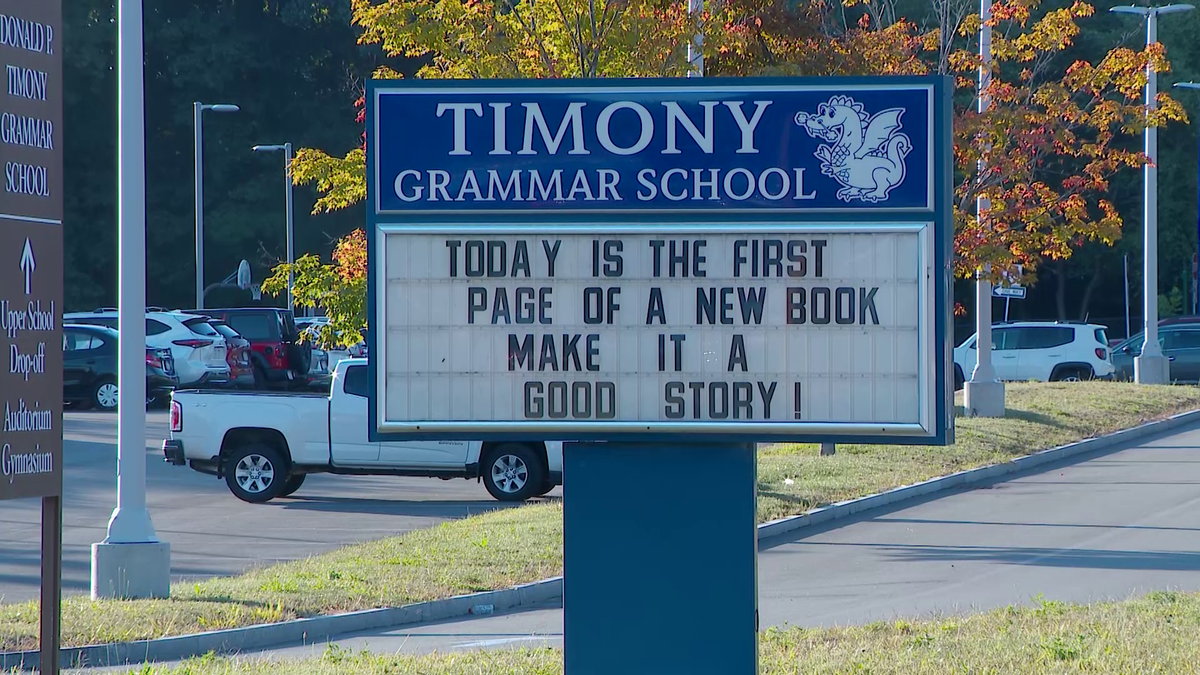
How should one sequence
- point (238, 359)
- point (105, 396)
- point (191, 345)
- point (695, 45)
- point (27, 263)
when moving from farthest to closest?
point (238, 359)
point (191, 345)
point (105, 396)
point (695, 45)
point (27, 263)

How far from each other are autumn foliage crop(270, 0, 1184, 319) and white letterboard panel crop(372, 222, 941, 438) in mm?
8180

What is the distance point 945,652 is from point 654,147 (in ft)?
10.5

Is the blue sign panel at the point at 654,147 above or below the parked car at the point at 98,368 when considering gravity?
above

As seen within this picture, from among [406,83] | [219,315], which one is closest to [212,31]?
[219,315]

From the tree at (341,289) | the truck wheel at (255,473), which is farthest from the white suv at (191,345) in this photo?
the tree at (341,289)

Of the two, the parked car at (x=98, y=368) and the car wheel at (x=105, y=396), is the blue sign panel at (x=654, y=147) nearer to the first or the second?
the parked car at (x=98, y=368)

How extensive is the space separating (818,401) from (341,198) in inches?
404

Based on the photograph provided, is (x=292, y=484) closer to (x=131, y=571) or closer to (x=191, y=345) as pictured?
(x=131, y=571)

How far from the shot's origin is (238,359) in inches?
1212

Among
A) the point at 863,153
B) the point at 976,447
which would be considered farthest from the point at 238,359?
the point at 863,153

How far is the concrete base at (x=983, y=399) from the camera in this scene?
23.0m

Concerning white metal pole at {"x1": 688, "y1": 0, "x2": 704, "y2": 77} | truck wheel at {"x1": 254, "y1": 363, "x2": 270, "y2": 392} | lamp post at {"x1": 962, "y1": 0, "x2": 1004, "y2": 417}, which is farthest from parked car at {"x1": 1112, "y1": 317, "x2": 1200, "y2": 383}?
white metal pole at {"x1": 688, "y1": 0, "x2": 704, "y2": 77}

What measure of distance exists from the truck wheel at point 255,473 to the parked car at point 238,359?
42.9 feet

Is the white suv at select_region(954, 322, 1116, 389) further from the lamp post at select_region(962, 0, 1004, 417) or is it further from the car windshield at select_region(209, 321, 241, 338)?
the car windshield at select_region(209, 321, 241, 338)
